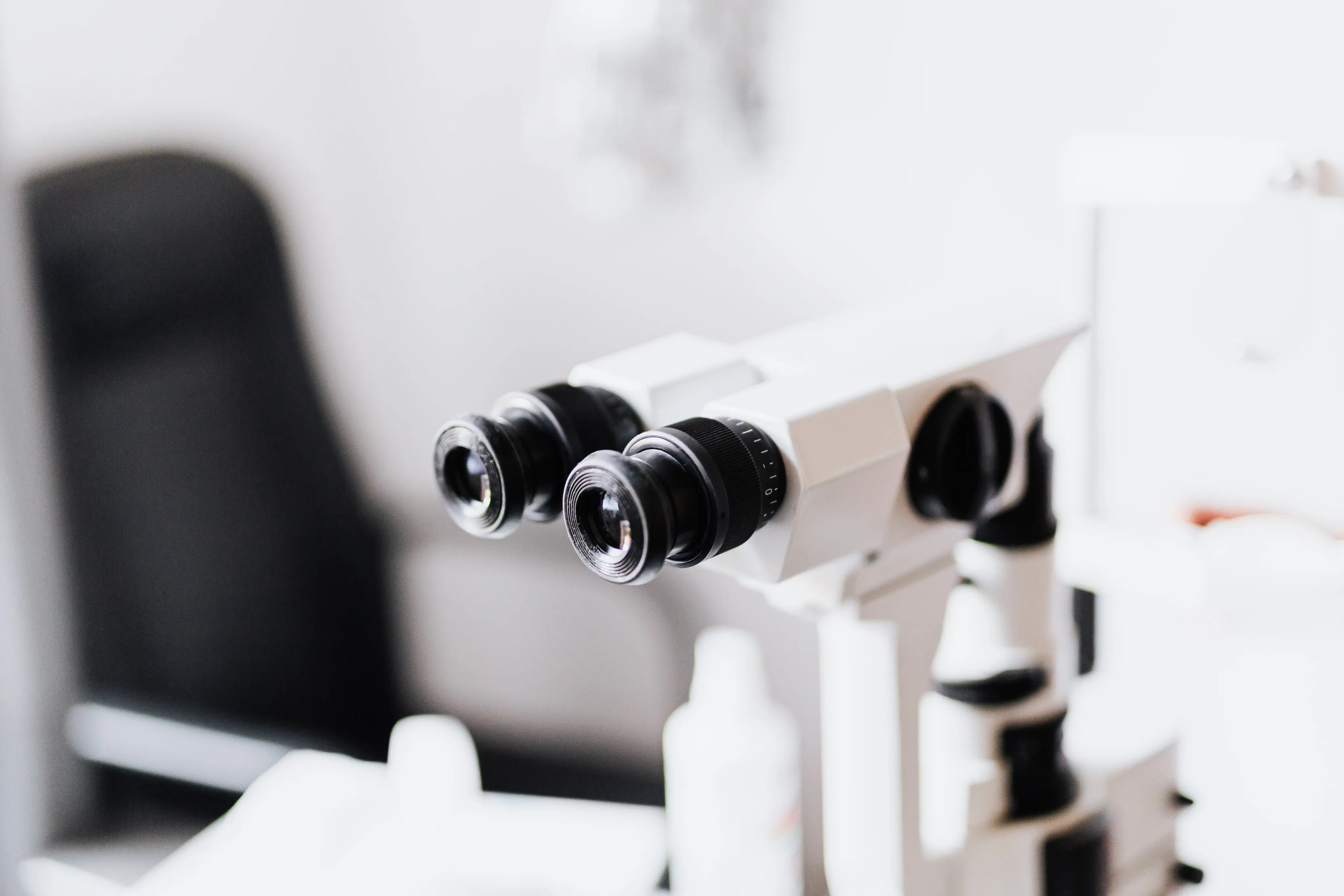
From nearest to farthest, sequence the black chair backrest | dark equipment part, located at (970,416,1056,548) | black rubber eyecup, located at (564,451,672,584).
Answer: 1. black rubber eyecup, located at (564,451,672,584)
2. dark equipment part, located at (970,416,1056,548)
3. the black chair backrest

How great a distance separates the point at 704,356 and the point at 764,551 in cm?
9

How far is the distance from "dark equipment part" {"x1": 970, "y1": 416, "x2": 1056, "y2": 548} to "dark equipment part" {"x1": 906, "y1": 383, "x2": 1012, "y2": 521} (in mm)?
41

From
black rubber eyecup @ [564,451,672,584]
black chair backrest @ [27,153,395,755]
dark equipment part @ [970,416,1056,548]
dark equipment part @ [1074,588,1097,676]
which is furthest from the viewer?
black chair backrest @ [27,153,395,755]

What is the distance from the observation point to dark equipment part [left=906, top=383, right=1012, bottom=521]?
0.45 meters

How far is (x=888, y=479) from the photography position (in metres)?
0.44

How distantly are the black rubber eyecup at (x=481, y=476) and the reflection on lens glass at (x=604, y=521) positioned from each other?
0.16 ft

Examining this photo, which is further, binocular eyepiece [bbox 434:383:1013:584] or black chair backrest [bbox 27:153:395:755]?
black chair backrest [bbox 27:153:395:755]

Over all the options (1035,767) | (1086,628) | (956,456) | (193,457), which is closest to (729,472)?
(956,456)

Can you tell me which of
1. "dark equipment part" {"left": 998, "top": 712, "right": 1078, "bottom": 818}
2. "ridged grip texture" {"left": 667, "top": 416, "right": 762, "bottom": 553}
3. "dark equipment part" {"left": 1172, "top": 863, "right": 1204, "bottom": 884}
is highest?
"ridged grip texture" {"left": 667, "top": 416, "right": 762, "bottom": 553}

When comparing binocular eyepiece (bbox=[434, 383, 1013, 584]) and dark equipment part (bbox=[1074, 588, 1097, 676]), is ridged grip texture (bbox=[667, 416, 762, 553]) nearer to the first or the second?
binocular eyepiece (bbox=[434, 383, 1013, 584])

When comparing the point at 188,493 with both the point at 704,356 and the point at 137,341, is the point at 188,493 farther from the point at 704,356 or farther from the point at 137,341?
the point at 704,356

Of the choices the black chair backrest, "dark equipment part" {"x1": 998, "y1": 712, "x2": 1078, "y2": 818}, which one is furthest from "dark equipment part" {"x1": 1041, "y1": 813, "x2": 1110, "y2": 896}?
the black chair backrest

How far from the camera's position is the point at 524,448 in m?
0.45

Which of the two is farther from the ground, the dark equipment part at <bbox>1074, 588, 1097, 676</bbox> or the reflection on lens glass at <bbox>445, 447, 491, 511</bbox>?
the reflection on lens glass at <bbox>445, 447, 491, 511</bbox>
